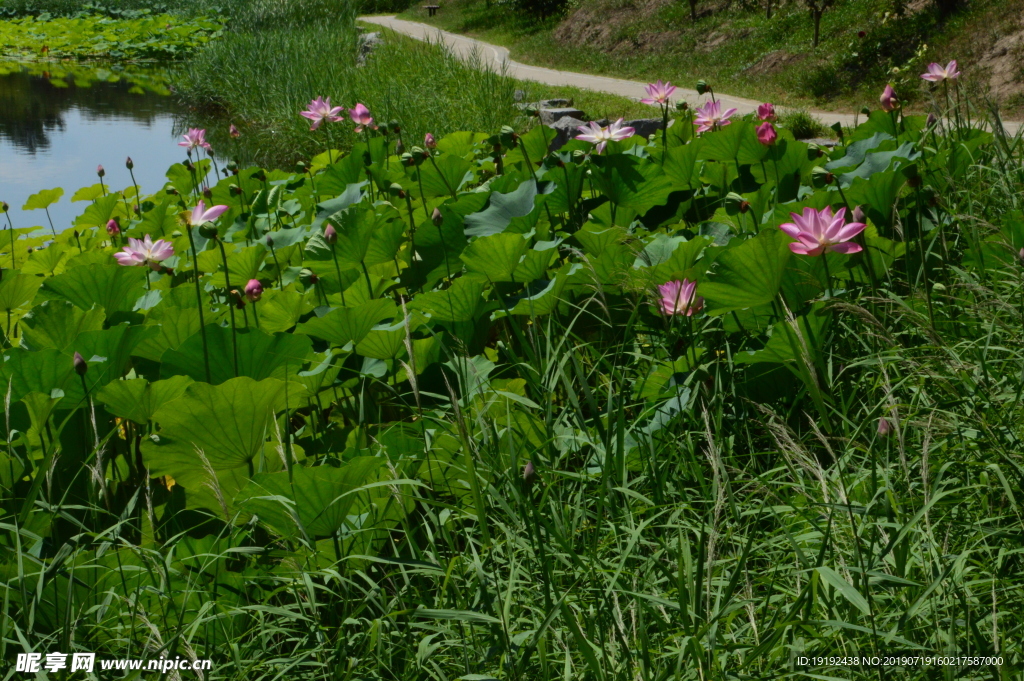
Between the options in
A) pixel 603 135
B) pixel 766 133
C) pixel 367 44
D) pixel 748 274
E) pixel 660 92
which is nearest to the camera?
pixel 748 274

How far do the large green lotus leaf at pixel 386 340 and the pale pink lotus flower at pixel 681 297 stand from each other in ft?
1.74

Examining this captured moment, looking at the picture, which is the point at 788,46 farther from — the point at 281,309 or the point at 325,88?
the point at 281,309

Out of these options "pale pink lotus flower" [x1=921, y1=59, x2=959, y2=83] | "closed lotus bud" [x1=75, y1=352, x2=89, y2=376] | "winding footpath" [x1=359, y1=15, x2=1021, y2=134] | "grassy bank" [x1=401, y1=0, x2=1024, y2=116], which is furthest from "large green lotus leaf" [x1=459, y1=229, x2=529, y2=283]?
"winding footpath" [x1=359, y1=15, x2=1021, y2=134]

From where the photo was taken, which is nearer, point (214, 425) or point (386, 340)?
point (214, 425)

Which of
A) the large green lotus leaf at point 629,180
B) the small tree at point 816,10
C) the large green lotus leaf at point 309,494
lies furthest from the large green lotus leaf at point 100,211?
the small tree at point 816,10

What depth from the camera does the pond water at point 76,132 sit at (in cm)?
664

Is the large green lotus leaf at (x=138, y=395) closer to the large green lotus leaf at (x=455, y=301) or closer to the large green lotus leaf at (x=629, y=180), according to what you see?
the large green lotus leaf at (x=455, y=301)

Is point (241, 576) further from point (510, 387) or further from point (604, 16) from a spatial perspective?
point (604, 16)

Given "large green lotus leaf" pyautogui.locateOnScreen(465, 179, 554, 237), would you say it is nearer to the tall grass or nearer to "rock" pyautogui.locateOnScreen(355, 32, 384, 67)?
the tall grass

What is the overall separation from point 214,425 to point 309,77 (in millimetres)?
6658

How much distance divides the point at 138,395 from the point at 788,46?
10.5 m

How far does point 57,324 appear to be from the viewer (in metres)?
1.92

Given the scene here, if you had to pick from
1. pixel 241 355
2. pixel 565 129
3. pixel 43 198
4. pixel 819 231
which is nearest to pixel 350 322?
pixel 241 355

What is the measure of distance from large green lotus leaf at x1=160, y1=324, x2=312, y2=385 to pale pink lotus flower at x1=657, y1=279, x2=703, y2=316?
0.75 meters
